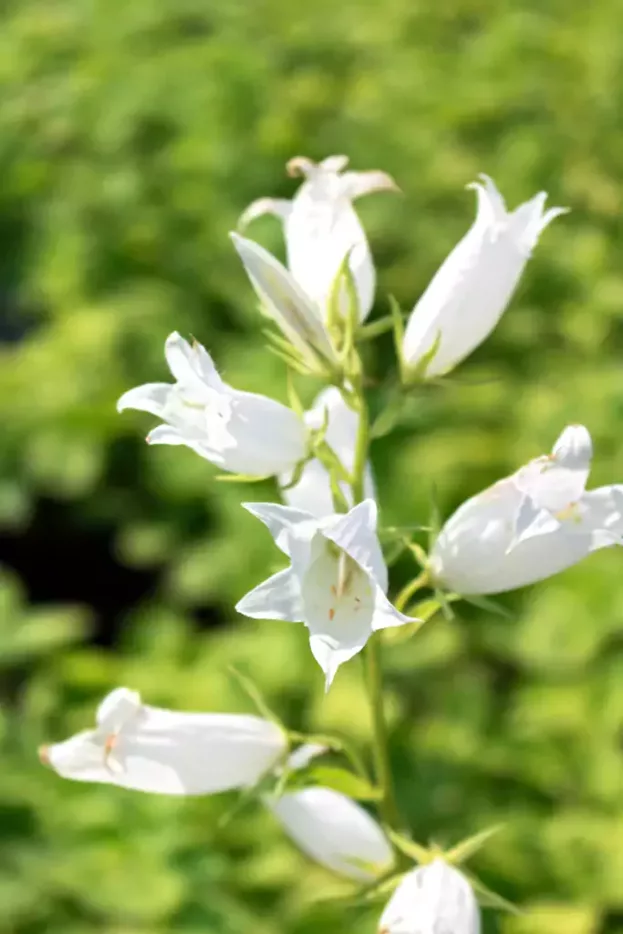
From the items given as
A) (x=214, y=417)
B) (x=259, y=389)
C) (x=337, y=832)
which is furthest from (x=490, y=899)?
(x=259, y=389)

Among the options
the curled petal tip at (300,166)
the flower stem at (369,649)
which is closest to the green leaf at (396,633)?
the flower stem at (369,649)

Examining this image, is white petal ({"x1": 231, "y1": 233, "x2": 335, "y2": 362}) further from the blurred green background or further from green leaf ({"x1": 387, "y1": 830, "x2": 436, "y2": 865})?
green leaf ({"x1": 387, "y1": 830, "x2": 436, "y2": 865})

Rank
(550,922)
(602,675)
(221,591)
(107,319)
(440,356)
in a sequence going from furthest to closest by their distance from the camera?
1. (107,319)
2. (221,591)
3. (602,675)
4. (550,922)
5. (440,356)

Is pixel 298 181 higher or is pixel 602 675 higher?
pixel 298 181

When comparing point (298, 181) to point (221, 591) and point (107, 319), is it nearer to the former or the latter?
point (107, 319)

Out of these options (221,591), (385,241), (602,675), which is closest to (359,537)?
(602,675)

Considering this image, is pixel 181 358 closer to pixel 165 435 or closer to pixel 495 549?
pixel 165 435

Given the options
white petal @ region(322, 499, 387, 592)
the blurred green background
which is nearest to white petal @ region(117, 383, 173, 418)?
white petal @ region(322, 499, 387, 592)
